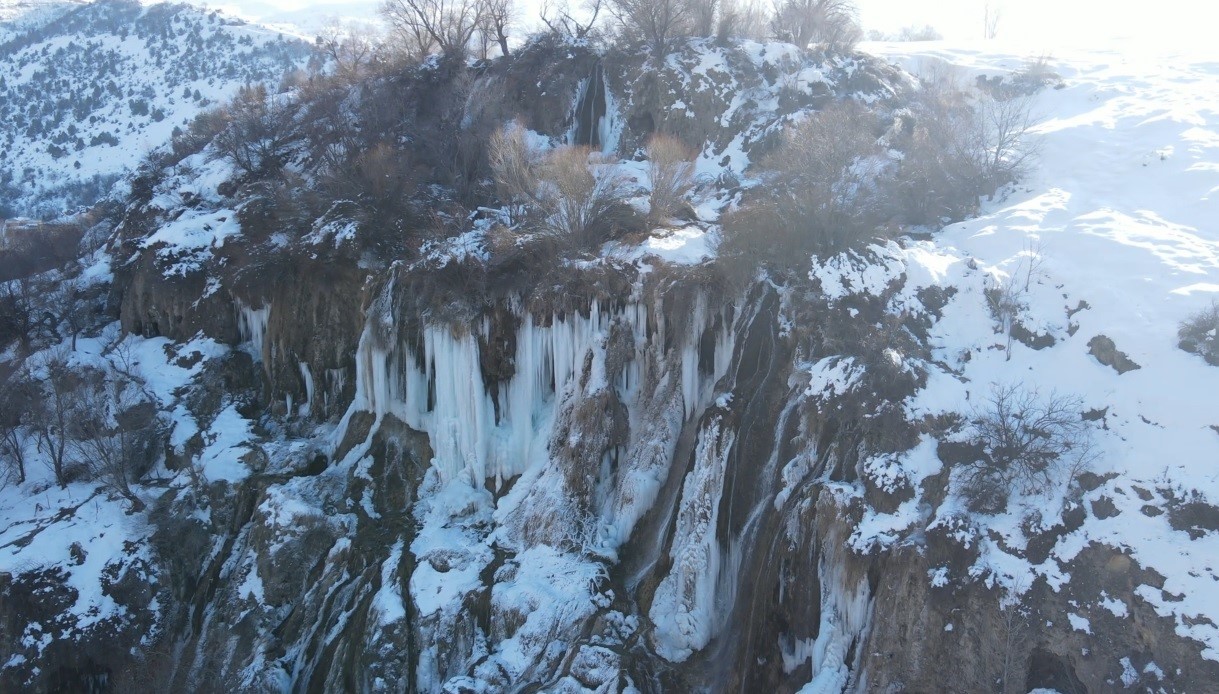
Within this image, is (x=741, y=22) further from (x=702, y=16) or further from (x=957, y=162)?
(x=957, y=162)

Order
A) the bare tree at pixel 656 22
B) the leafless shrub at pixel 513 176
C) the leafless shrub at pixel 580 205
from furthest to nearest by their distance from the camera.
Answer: the bare tree at pixel 656 22
the leafless shrub at pixel 513 176
the leafless shrub at pixel 580 205

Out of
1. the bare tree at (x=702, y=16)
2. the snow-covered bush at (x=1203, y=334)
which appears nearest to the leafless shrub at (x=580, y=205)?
the snow-covered bush at (x=1203, y=334)

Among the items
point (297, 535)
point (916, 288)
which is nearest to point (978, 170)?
point (916, 288)

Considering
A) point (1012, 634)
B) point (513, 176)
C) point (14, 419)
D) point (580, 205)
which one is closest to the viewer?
point (1012, 634)

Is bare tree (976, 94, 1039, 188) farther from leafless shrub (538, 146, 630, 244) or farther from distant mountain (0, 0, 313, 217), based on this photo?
distant mountain (0, 0, 313, 217)

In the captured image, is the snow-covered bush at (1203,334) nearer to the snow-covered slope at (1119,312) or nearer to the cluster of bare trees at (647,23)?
the snow-covered slope at (1119,312)

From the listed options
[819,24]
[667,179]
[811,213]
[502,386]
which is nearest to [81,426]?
[502,386]

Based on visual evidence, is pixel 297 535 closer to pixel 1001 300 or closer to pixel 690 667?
pixel 690 667
